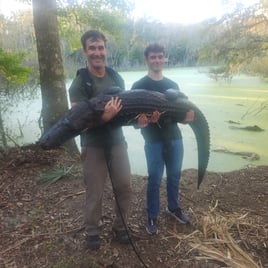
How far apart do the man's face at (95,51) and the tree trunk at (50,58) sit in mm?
2032

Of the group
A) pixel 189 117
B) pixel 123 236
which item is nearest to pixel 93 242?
pixel 123 236

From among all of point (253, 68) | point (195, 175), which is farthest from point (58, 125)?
point (253, 68)

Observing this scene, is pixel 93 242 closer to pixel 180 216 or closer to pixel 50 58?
pixel 180 216

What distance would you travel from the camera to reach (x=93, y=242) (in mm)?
2570

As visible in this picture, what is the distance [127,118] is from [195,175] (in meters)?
2.17

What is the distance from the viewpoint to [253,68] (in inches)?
306

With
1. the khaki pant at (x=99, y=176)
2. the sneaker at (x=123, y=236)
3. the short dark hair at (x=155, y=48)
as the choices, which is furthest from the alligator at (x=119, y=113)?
the sneaker at (x=123, y=236)

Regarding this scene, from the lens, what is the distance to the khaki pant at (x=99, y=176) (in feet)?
7.91

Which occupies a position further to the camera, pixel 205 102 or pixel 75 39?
pixel 205 102

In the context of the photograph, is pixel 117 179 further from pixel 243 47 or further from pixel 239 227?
pixel 243 47

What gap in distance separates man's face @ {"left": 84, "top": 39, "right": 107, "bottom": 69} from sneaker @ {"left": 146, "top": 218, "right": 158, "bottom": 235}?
4.33 feet

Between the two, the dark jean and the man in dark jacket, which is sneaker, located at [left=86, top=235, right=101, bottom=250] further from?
the dark jean

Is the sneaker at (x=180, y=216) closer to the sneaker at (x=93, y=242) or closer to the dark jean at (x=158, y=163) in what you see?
the dark jean at (x=158, y=163)

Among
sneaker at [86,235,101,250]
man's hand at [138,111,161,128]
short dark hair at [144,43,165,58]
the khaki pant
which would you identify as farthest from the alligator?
sneaker at [86,235,101,250]
